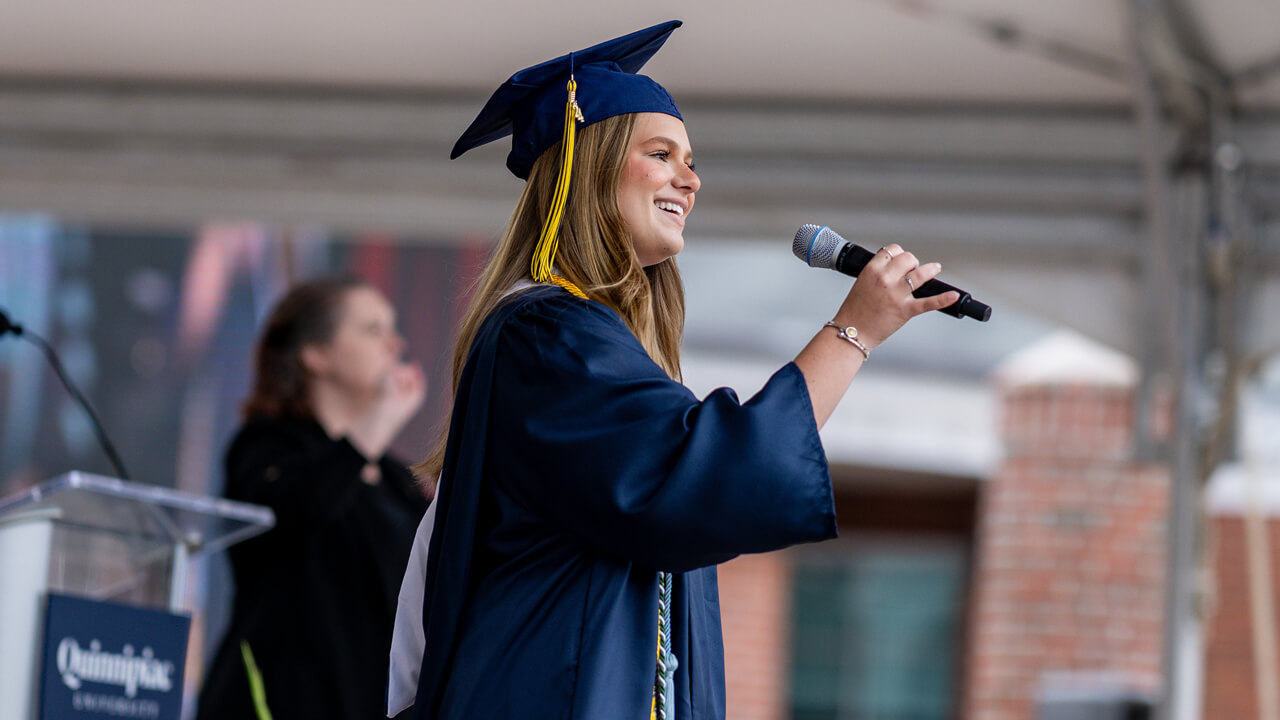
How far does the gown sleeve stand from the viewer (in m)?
1.39

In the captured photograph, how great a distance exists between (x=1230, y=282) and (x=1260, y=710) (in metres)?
2.43

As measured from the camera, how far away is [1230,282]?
3711 mm

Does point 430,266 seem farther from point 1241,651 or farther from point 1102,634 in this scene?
point 1241,651

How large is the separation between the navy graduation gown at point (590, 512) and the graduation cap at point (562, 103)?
20cm

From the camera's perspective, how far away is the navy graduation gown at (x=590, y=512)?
4.58ft

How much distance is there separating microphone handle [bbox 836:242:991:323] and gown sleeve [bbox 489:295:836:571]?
165 mm

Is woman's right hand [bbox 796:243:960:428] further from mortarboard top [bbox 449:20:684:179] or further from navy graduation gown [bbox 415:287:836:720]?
mortarboard top [bbox 449:20:684:179]

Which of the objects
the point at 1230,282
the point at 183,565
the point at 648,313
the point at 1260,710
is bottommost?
the point at 1260,710

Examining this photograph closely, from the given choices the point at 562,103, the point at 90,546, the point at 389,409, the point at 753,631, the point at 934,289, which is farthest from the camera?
the point at 753,631

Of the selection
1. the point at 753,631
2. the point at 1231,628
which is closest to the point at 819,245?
the point at 1231,628

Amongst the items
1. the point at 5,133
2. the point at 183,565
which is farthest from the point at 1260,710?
the point at 5,133

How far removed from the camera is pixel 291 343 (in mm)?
3541

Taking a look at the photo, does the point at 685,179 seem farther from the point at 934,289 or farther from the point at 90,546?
the point at 90,546

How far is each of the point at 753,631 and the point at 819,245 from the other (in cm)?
509
